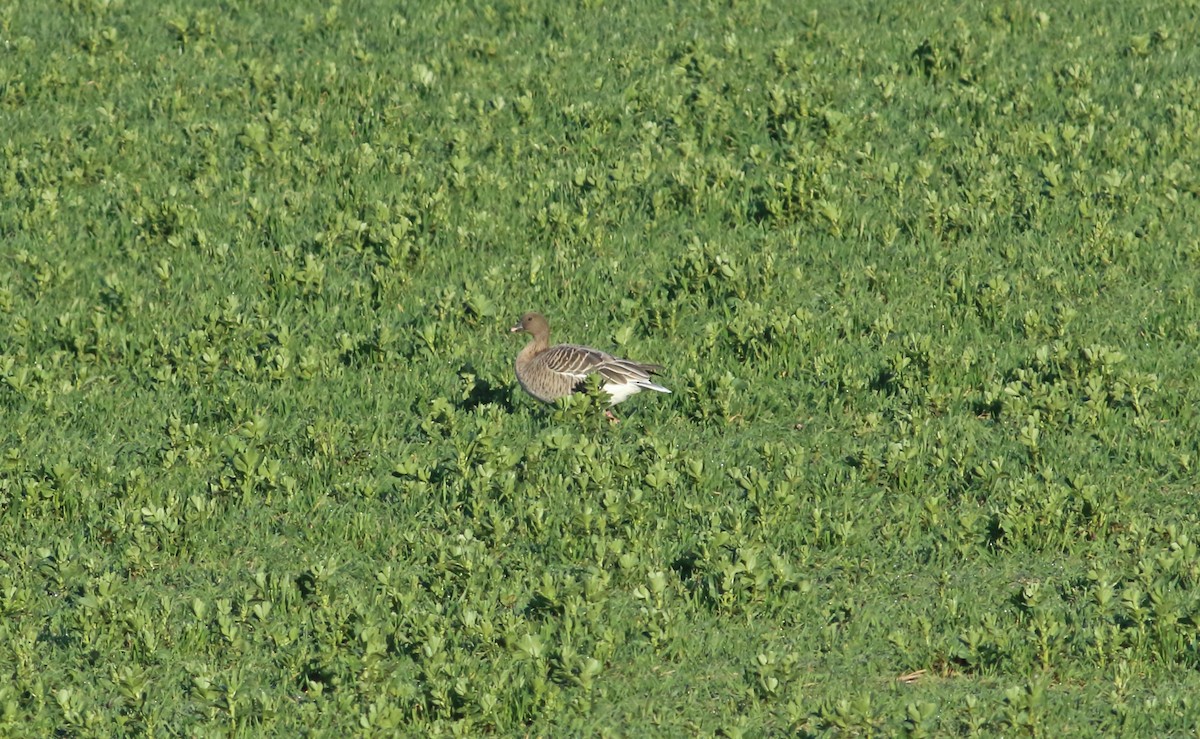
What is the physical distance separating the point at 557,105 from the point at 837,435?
23.6 feet

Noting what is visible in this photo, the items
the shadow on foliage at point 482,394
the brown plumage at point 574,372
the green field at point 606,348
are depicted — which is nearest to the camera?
the green field at point 606,348

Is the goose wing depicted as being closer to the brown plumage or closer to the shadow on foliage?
the brown plumage

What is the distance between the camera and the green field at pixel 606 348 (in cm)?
884

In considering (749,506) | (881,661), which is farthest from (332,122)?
(881,661)

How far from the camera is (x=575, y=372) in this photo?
1200 centimetres

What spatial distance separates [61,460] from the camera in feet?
36.9

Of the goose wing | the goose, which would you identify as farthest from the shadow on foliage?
the goose wing

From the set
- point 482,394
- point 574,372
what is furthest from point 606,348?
point 574,372

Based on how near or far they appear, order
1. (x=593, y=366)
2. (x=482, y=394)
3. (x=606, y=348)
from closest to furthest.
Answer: (x=593, y=366) < (x=482, y=394) < (x=606, y=348)

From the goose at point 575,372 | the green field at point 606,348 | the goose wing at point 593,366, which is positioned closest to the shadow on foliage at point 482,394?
the green field at point 606,348

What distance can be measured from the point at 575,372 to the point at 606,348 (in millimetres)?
1490

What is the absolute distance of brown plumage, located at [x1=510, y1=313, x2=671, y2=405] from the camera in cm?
1188

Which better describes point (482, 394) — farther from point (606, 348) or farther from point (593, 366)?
point (606, 348)

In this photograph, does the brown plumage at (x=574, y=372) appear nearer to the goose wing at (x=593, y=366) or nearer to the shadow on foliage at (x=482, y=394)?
the goose wing at (x=593, y=366)
